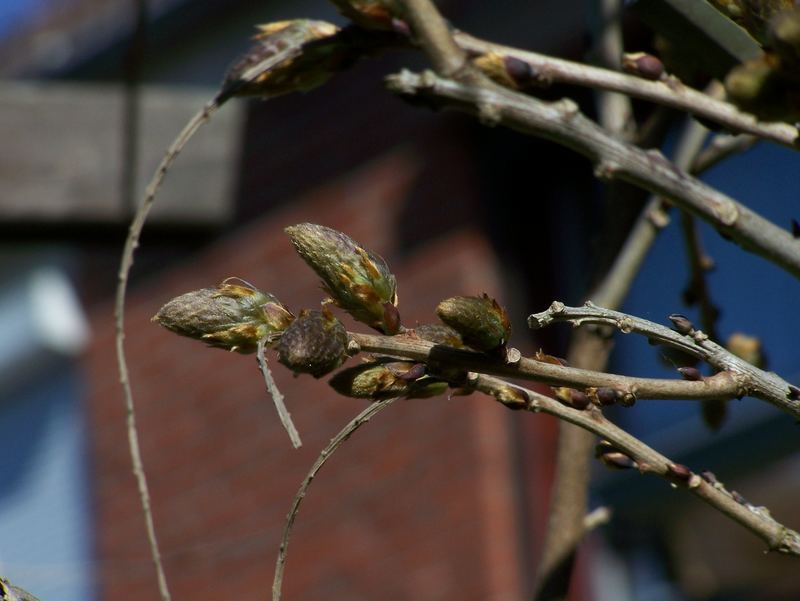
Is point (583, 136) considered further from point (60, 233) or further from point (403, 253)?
point (403, 253)

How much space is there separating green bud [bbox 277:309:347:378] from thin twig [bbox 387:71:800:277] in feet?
0.70

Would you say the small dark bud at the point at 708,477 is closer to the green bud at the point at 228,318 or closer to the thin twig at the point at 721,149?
the green bud at the point at 228,318

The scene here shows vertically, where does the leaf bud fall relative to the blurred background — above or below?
above

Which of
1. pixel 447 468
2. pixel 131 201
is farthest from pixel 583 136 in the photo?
pixel 447 468

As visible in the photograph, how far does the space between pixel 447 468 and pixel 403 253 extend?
57cm

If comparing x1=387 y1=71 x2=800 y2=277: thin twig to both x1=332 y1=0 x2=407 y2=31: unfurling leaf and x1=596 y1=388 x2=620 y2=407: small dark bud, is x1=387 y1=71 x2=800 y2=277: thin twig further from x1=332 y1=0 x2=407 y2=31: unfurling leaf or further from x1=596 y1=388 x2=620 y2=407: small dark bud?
x1=596 y1=388 x2=620 y2=407: small dark bud

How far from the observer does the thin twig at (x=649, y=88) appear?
0.84m

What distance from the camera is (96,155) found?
77.3 inches

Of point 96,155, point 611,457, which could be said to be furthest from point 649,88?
point 96,155

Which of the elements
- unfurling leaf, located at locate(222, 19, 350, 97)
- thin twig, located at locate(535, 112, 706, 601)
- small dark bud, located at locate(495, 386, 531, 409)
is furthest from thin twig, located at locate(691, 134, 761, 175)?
small dark bud, located at locate(495, 386, 531, 409)

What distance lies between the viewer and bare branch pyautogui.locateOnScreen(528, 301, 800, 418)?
0.71 metres

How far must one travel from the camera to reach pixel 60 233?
6.51ft

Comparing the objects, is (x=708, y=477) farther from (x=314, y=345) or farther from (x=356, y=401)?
(x=356, y=401)

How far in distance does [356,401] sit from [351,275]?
99.2 inches
